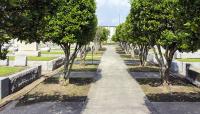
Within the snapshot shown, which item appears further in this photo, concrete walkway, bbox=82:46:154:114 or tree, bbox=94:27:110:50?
tree, bbox=94:27:110:50

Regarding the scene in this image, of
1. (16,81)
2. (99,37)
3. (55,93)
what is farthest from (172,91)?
(99,37)

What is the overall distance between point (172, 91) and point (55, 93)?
6.15 metres

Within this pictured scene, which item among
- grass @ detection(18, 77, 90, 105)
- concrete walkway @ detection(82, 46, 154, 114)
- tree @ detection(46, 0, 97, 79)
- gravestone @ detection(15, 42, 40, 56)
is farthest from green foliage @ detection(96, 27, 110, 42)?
tree @ detection(46, 0, 97, 79)

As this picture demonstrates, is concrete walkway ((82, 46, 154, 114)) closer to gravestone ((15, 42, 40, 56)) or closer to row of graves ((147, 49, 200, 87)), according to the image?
row of graves ((147, 49, 200, 87))

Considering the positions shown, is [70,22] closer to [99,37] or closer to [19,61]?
[19,61]

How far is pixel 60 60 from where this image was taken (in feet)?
139

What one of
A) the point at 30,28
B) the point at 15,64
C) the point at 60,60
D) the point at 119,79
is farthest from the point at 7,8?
the point at 60,60

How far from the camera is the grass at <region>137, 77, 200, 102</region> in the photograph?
65.1ft

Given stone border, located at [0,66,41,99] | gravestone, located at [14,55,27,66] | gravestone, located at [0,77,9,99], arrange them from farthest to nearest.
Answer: gravestone, located at [14,55,27,66], stone border, located at [0,66,41,99], gravestone, located at [0,77,9,99]

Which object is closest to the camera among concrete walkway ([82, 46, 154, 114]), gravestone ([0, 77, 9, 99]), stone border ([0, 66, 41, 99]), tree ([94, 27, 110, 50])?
concrete walkway ([82, 46, 154, 114])

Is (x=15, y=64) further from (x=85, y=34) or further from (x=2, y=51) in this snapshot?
(x=2, y=51)

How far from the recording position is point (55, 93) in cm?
2195

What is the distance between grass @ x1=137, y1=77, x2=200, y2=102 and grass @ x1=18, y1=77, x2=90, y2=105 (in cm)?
336

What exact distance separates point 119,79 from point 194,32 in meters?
18.2
